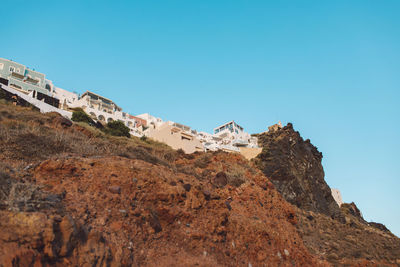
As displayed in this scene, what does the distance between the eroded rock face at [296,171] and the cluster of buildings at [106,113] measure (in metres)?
3.06

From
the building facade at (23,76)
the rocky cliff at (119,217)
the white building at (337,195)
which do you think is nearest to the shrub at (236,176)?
the rocky cliff at (119,217)

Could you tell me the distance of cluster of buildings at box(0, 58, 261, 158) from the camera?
116 ft

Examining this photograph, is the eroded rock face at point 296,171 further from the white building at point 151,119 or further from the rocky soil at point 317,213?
the white building at point 151,119

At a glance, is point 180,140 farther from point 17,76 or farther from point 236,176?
point 17,76

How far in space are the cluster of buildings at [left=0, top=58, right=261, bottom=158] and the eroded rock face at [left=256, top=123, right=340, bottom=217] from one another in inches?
120

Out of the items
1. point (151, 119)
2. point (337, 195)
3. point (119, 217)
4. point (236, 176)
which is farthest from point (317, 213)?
point (151, 119)

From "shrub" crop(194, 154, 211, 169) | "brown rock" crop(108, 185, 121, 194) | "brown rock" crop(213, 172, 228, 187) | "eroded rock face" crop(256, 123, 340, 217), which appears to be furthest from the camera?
"eroded rock face" crop(256, 123, 340, 217)

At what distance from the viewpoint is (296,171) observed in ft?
77.8

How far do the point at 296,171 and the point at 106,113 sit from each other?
36.1 metres

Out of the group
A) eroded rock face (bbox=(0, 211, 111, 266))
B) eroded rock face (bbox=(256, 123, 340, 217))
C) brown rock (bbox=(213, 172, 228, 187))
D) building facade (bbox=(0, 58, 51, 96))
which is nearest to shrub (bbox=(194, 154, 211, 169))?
brown rock (bbox=(213, 172, 228, 187))

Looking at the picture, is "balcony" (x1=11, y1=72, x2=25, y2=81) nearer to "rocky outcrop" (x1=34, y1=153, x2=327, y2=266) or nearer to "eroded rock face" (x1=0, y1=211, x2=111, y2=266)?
"rocky outcrop" (x1=34, y1=153, x2=327, y2=266)

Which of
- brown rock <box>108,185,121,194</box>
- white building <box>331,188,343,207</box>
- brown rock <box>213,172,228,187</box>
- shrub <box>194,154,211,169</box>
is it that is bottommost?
brown rock <box>108,185,121,194</box>

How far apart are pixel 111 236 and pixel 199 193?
3695 millimetres

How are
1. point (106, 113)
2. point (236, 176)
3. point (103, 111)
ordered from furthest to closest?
1. point (103, 111)
2. point (106, 113)
3. point (236, 176)
